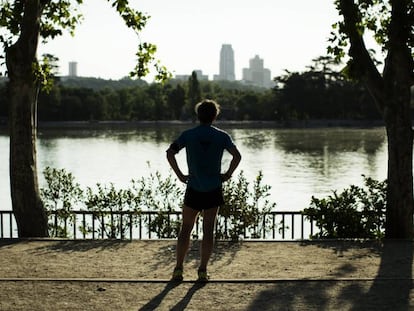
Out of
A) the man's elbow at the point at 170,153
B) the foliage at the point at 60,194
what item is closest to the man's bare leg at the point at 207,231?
the man's elbow at the point at 170,153

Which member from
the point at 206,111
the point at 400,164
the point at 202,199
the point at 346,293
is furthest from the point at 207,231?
the point at 400,164

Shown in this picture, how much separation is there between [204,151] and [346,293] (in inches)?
82.6

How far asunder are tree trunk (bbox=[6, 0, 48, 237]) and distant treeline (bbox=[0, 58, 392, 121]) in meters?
103

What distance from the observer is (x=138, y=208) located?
1130cm

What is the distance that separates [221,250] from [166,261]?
3.20ft

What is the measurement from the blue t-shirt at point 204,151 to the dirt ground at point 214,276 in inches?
46.0

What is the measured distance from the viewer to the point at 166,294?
677 centimetres

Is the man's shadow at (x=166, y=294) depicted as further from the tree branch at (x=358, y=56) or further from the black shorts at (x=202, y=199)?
the tree branch at (x=358, y=56)

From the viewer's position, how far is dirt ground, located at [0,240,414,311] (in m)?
6.50

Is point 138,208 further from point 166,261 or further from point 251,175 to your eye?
point 251,175

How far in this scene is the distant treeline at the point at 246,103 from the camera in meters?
116

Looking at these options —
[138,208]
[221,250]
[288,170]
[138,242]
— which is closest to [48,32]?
[138,208]

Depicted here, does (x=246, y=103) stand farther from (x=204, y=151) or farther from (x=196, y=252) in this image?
(x=204, y=151)

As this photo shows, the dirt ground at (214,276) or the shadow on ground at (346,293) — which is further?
the dirt ground at (214,276)
